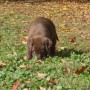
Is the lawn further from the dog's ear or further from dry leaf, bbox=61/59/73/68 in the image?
the dog's ear

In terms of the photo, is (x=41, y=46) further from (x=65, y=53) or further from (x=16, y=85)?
(x=16, y=85)

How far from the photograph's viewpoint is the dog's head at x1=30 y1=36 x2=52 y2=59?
8.53 meters

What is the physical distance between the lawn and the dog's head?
196 millimetres

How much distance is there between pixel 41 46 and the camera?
8.58m

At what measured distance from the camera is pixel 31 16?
16328mm

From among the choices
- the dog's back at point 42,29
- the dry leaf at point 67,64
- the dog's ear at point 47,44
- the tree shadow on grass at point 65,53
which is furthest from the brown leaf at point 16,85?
the tree shadow on grass at point 65,53

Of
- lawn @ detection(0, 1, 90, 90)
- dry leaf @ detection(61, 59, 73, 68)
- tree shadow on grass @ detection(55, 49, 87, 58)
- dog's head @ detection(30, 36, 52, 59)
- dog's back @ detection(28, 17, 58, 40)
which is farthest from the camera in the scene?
tree shadow on grass @ detection(55, 49, 87, 58)

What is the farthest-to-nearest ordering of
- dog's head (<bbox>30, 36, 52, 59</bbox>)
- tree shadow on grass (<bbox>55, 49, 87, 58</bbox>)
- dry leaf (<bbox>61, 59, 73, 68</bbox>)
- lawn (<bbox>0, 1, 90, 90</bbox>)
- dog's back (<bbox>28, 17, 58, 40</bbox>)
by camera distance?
tree shadow on grass (<bbox>55, 49, 87, 58</bbox>), dog's back (<bbox>28, 17, 58, 40</bbox>), dog's head (<bbox>30, 36, 52, 59</bbox>), dry leaf (<bbox>61, 59, 73, 68</bbox>), lawn (<bbox>0, 1, 90, 90</bbox>)

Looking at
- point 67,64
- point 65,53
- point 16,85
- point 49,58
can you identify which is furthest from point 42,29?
point 16,85

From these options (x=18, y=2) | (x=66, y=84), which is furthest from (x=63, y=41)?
(x=18, y=2)

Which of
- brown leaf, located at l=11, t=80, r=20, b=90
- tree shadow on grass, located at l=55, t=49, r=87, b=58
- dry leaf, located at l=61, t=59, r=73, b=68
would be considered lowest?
tree shadow on grass, located at l=55, t=49, r=87, b=58

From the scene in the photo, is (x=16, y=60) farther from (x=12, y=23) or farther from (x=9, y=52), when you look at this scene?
(x=12, y=23)

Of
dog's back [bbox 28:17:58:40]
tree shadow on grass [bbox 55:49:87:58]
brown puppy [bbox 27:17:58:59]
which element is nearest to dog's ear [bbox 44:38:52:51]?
brown puppy [bbox 27:17:58:59]

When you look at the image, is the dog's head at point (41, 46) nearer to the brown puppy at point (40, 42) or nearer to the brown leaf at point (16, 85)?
the brown puppy at point (40, 42)
